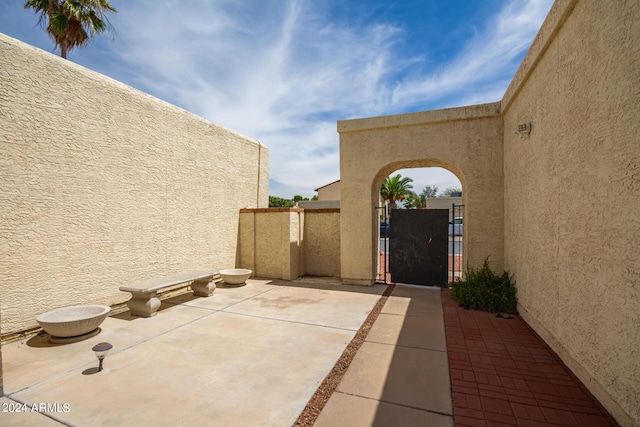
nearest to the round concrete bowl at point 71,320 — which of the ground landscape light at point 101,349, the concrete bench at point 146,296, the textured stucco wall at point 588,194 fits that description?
the concrete bench at point 146,296

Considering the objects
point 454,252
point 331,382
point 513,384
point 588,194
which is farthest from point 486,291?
point 331,382

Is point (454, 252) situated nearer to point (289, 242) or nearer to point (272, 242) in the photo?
point (289, 242)

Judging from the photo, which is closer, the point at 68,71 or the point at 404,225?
the point at 68,71

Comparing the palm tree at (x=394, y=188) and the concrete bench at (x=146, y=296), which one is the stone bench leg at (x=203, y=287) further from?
the palm tree at (x=394, y=188)

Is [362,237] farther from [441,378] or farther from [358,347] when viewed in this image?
[441,378]

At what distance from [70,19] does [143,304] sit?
46.4 feet

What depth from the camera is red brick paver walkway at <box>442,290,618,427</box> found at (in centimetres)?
292

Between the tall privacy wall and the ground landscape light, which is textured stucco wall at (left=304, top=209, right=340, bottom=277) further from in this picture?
the ground landscape light

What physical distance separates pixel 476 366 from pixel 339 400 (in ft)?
6.69

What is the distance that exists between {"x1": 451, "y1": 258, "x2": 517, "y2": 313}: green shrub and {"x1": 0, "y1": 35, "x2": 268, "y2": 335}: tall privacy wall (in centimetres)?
693

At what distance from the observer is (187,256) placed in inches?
310

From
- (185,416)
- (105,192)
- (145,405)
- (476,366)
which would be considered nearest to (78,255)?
(105,192)

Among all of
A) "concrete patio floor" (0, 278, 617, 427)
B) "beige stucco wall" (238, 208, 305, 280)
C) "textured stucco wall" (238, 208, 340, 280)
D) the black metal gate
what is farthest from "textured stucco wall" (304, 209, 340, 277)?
"concrete patio floor" (0, 278, 617, 427)

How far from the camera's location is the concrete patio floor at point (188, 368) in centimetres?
297
